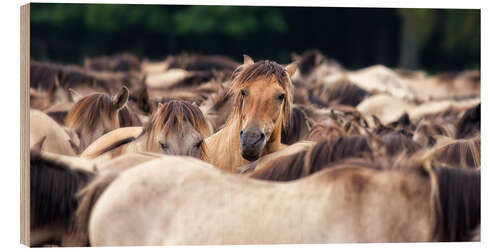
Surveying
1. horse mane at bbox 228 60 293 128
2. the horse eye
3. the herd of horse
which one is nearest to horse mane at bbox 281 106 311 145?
horse mane at bbox 228 60 293 128

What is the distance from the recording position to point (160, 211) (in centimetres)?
373

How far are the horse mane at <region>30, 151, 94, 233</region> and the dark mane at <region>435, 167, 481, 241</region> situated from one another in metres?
1.81

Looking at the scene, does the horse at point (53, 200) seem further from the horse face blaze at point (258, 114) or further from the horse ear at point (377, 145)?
the horse ear at point (377, 145)

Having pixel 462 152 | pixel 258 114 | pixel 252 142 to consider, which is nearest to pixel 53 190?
pixel 252 142

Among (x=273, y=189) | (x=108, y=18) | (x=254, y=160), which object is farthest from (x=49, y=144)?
(x=108, y=18)

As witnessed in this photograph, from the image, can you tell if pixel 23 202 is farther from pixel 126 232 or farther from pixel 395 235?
pixel 395 235

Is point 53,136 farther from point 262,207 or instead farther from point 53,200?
point 262,207

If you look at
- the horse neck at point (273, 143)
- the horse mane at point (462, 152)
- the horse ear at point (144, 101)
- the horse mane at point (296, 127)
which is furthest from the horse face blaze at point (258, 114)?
the horse ear at point (144, 101)

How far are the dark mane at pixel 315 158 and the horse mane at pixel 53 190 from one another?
0.96m

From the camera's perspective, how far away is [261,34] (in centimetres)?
1024

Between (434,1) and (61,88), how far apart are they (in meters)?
4.35

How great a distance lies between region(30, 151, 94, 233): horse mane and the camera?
3938 mm

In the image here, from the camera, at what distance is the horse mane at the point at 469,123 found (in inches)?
255

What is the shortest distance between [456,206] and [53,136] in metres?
2.92
